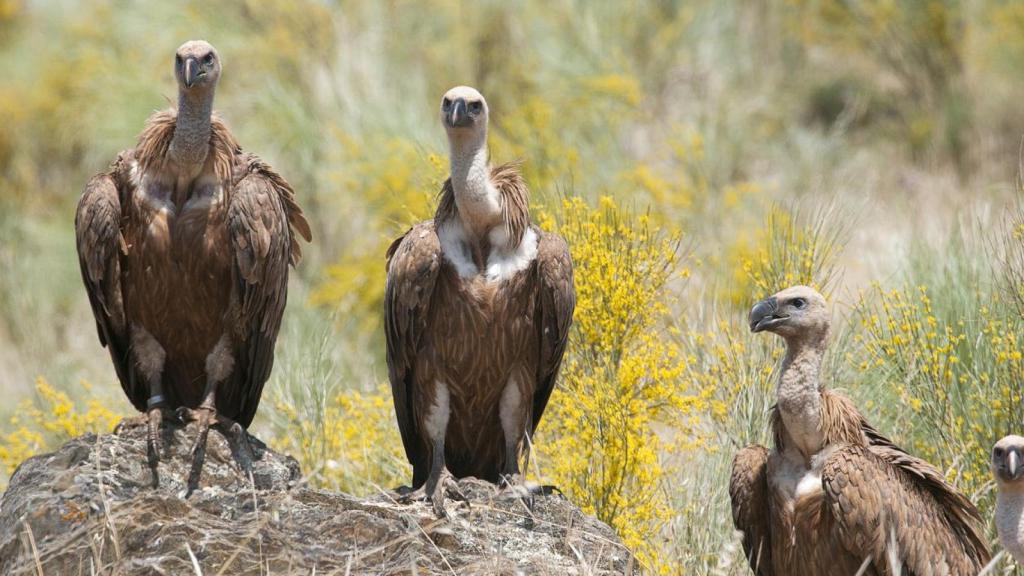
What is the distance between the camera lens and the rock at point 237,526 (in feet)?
18.1

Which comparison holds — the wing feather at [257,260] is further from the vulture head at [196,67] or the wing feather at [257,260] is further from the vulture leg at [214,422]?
the vulture head at [196,67]

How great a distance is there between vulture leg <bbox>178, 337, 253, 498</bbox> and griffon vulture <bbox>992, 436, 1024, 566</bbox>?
10.2ft

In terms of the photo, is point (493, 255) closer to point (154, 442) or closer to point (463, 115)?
point (463, 115)

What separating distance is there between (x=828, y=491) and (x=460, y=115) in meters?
2.31

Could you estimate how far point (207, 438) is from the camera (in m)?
6.50

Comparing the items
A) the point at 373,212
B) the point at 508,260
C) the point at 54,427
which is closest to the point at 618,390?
the point at 508,260

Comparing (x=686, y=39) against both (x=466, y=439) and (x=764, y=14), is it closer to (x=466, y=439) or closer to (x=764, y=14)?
(x=764, y=14)

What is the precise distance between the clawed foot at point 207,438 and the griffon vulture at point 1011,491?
10.2 ft

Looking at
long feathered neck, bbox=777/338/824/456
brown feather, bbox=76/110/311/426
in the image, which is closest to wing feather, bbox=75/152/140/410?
brown feather, bbox=76/110/311/426

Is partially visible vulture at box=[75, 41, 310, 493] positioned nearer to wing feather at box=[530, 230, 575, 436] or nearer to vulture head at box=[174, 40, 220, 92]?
vulture head at box=[174, 40, 220, 92]

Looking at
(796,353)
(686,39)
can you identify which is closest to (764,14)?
(686,39)

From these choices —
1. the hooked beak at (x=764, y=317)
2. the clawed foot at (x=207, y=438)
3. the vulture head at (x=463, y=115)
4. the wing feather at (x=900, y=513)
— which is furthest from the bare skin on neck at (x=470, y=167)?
the wing feather at (x=900, y=513)

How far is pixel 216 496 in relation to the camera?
19.9 feet

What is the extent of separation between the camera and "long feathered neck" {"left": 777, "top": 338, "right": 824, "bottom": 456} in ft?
21.7
